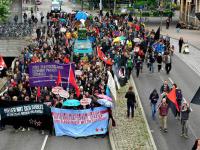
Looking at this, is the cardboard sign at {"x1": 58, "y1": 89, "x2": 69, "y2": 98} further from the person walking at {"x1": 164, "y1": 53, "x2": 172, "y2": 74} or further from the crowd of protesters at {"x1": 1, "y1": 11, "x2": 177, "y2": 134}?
the person walking at {"x1": 164, "y1": 53, "x2": 172, "y2": 74}

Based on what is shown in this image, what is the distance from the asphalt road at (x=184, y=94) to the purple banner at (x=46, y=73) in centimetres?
399

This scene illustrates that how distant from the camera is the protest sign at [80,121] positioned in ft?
65.5


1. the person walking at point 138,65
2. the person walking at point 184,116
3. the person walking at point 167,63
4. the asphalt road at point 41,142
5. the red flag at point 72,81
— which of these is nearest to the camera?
the asphalt road at point 41,142

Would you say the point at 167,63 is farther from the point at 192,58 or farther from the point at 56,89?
the point at 56,89

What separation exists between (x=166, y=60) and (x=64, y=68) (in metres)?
12.1

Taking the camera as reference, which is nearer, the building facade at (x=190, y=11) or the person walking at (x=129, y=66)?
the person walking at (x=129, y=66)

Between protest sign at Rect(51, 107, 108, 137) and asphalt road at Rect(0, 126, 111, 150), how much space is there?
254mm

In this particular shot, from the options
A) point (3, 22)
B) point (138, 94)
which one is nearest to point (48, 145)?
point (138, 94)

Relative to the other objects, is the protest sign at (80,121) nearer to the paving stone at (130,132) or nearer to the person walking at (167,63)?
the paving stone at (130,132)

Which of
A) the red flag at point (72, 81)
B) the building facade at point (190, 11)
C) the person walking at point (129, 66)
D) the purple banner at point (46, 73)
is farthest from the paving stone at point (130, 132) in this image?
the building facade at point (190, 11)

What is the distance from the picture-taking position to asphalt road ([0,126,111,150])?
18984 millimetres

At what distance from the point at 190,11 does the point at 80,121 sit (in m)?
51.6

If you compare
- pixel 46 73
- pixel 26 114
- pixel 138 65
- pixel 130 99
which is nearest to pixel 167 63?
pixel 138 65

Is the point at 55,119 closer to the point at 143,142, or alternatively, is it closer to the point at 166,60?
the point at 143,142
